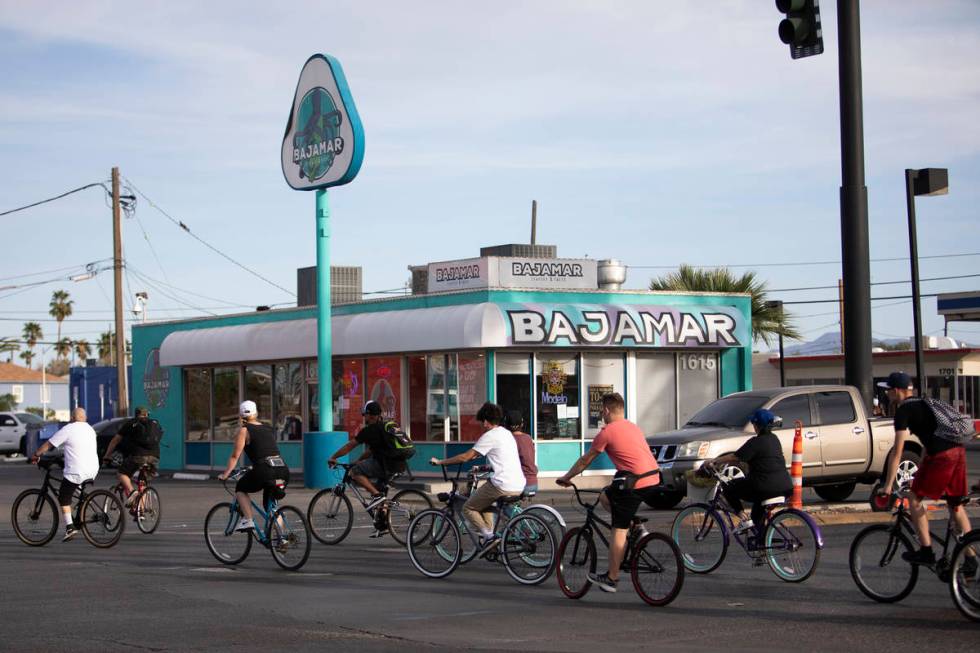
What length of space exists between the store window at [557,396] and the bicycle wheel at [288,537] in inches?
572

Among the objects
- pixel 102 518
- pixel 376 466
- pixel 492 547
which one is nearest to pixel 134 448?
pixel 102 518

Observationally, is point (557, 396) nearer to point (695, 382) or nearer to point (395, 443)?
point (695, 382)

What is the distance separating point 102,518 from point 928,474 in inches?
416

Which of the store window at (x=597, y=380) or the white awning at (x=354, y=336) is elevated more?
the white awning at (x=354, y=336)

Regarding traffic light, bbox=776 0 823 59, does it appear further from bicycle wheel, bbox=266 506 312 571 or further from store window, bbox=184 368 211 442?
store window, bbox=184 368 211 442

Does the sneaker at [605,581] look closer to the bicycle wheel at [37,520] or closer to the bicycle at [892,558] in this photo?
the bicycle at [892,558]

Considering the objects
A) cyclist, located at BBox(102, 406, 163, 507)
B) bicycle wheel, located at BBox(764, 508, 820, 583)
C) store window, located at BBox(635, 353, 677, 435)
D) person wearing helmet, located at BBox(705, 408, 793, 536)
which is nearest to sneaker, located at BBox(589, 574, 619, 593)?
person wearing helmet, located at BBox(705, 408, 793, 536)

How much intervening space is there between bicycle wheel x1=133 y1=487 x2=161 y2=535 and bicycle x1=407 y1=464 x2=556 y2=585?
21.1ft

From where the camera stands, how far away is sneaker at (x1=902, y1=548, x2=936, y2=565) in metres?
10.2

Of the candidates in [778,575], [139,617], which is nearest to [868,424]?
[778,575]

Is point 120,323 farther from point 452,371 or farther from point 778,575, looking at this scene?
point 778,575

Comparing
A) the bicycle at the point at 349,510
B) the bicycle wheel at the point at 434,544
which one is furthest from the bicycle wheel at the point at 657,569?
the bicycle at the point at 349,510

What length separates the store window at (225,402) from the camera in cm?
3481

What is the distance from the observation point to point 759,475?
12125 mm
